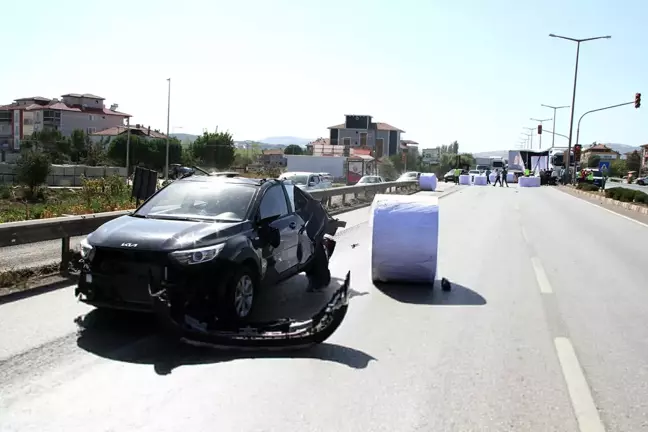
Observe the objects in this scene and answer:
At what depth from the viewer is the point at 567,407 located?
4.46 meters

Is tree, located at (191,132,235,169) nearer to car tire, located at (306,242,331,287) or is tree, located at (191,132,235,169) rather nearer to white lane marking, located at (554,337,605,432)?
car tire, located at (306,242,331,287)

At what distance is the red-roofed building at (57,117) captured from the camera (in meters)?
109

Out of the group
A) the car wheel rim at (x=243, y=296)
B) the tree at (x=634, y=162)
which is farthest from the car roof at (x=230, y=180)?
the tree at (x=634, y=162)

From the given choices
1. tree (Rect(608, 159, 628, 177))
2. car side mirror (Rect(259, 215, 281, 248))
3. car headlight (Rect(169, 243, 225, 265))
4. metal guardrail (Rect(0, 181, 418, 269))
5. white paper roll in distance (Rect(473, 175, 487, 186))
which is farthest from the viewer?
tree (Rect(608, 159, 628, 177))

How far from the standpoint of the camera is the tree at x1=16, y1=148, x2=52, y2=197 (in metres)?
34.8

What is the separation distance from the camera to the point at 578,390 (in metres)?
4.81

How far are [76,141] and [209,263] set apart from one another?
92.6m

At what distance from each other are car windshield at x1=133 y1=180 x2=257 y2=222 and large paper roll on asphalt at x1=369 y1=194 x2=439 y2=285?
214cm

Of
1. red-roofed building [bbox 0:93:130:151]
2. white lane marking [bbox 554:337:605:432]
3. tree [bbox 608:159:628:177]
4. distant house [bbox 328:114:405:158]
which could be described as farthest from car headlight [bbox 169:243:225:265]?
tree [bbox 608:159:628:177]

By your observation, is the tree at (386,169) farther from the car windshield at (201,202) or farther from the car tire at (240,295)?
the car tire at (240,295)

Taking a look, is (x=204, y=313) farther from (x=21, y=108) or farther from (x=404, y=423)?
(x=21, y=108)

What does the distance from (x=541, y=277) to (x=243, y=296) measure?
560 cm

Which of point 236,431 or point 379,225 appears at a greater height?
point 379,225

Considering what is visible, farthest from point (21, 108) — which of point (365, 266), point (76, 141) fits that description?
point (365, 266)
